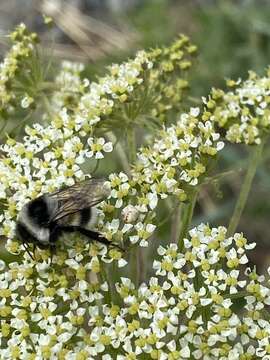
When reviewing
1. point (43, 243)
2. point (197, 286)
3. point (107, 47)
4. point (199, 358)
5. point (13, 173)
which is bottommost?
point (199, 358)

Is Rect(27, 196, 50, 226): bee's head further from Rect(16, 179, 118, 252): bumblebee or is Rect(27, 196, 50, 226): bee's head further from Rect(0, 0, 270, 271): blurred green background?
Rect(0, 0, 270, 271): blurred green background

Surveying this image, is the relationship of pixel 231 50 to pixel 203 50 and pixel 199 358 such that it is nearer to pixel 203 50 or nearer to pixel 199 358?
pixel 203 50

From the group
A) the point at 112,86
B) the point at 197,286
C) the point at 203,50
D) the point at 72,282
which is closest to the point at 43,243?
the point at 72,282

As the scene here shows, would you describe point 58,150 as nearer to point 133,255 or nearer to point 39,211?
point 39,211

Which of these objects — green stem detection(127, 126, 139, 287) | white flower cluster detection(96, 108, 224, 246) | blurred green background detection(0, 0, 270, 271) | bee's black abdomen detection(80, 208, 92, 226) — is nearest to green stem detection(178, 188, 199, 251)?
white flower cluster detection(96, 108, 224, 246)

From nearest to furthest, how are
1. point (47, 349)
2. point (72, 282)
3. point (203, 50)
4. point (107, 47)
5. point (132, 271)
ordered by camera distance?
point (47, 349), point (72, 282), point (132, 271), point (203, 50), point (107, 47)

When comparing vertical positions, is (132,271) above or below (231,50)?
below

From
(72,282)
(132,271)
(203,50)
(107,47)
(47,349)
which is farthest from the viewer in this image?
(107,47)
